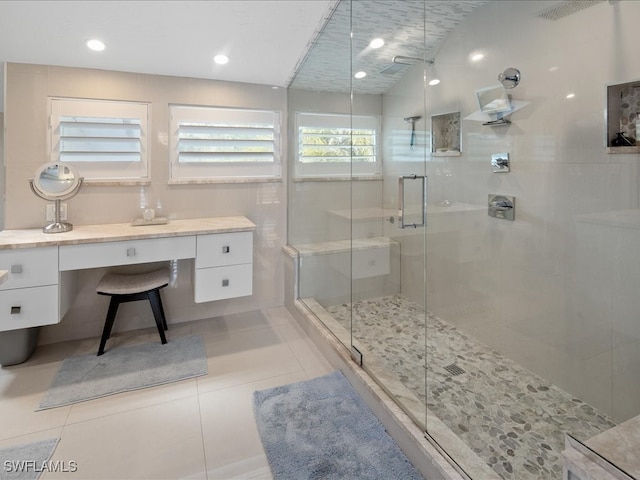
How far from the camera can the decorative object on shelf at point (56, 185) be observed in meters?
2.30

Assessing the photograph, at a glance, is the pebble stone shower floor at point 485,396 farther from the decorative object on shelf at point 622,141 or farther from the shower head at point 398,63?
the shower head at point 398,63

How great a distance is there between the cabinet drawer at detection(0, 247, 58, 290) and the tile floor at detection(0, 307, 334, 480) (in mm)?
590

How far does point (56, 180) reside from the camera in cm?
236

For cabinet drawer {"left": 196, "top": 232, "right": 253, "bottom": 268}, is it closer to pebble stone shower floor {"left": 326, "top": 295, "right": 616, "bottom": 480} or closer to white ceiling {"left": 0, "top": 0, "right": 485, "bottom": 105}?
pebble stone shower floor {"left": 326, "top": 295, "right": 616, "bottom": 480}

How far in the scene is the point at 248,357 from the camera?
236cm

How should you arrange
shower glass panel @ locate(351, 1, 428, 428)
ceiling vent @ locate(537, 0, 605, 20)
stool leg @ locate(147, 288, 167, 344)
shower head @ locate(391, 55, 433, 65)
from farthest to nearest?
shower head @ locate(391, 55, 433, 65)
shower glass panel @ locate(351, 1, 428, 428)
stool leg @ locate(147, 288, 167, 344)
ceiling vent @ locate(537, 0, 605, 20)

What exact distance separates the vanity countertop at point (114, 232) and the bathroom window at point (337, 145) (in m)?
0.84

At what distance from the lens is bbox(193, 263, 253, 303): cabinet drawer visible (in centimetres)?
249

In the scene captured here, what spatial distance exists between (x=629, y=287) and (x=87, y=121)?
11.3ft

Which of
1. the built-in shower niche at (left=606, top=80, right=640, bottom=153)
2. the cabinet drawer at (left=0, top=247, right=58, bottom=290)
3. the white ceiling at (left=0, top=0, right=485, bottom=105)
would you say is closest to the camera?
the built-in shower niche at (left=606, top=80, right=640, bottom=153)

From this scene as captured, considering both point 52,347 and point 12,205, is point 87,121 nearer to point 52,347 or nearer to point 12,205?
point 12,205

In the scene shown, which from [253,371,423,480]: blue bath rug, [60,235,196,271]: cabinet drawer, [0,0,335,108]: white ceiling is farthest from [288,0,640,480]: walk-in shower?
[60,235,196,271]: cabinet drawer

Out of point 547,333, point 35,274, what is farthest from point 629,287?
point 35,274

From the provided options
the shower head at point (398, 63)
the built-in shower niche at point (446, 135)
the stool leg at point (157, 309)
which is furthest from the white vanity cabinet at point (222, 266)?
the shower head at point (398, 63)
